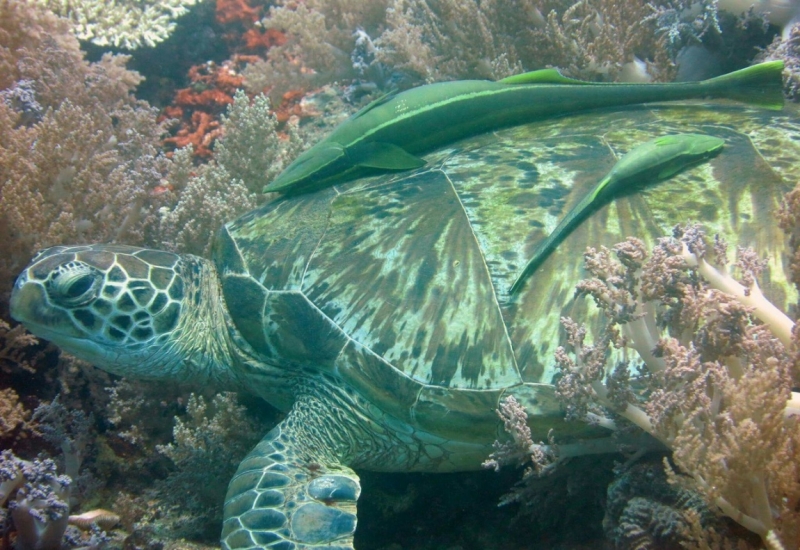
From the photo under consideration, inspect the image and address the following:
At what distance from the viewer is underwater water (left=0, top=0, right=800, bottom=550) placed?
1167 mm

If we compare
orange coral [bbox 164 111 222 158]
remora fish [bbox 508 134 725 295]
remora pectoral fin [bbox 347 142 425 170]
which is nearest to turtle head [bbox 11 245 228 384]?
remora pectoral fin [bbox 347 142 425 170]

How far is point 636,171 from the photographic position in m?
1.48

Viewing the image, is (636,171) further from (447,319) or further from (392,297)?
(392,297)

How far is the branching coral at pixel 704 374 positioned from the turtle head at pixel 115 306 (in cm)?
141

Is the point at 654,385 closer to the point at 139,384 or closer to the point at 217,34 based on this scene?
the point at 139,384

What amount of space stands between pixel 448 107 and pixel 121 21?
3.70 m

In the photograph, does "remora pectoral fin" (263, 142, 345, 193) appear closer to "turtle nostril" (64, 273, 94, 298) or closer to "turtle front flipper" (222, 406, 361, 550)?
"turtle nostril" (64, 273, 94, 298)

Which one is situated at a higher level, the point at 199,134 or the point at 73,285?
the point at 199,134

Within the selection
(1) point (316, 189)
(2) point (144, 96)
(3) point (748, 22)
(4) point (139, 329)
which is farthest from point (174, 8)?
(3) point (748, 22)

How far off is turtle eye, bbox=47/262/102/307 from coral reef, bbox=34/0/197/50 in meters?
3.12

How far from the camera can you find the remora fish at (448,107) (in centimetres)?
188

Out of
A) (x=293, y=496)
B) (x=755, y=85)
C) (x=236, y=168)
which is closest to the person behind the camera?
(x=293, y=496)

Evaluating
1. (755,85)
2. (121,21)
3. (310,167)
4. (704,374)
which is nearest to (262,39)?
(121,21)

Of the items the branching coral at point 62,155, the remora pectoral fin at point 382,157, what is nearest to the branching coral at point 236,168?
the branching coral at point 62,155
